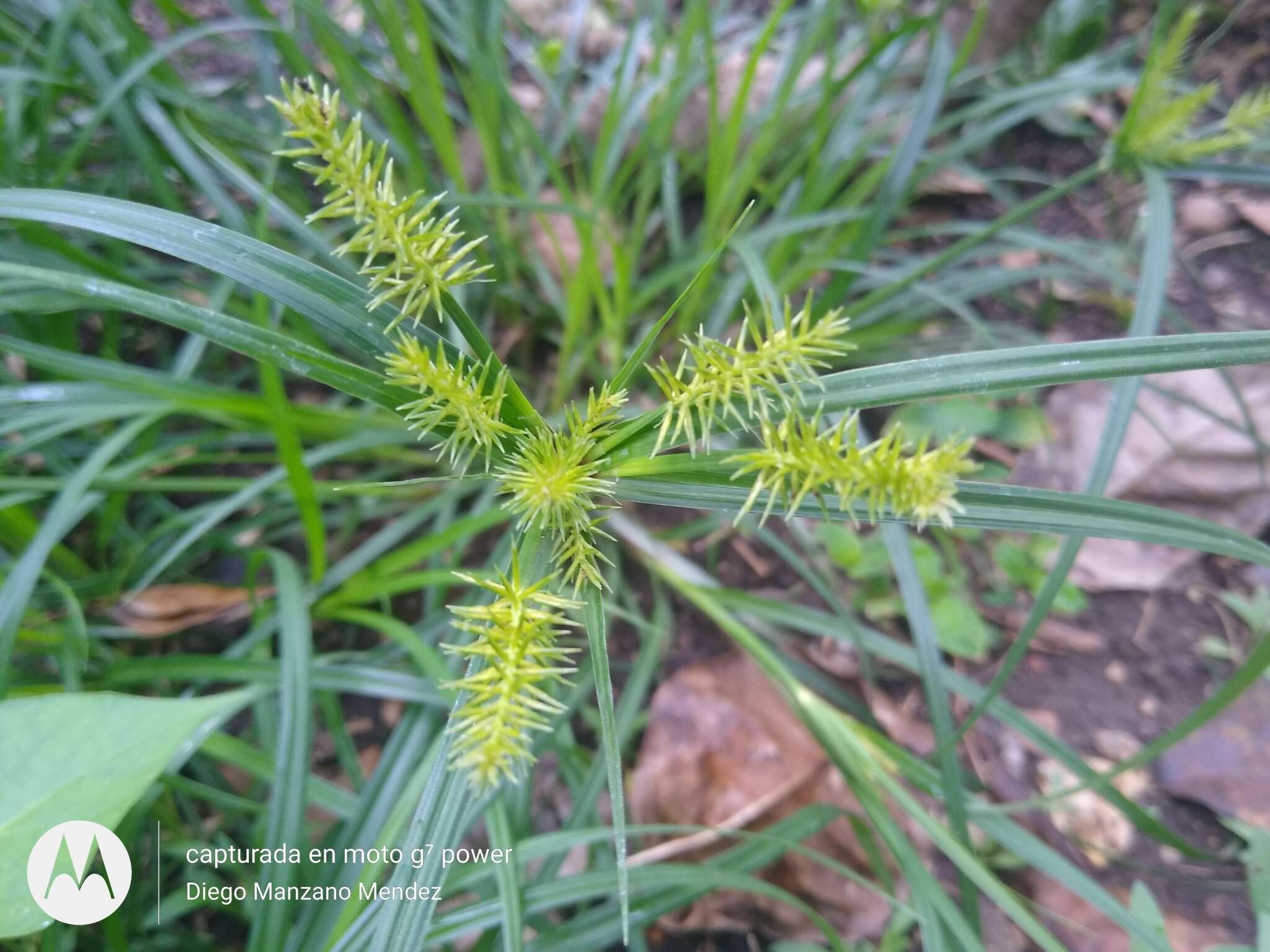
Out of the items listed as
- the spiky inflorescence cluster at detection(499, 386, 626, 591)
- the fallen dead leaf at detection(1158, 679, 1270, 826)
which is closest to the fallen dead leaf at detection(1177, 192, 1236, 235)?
the fallen dead leaf at detection(1158, 679, 1270, 826)

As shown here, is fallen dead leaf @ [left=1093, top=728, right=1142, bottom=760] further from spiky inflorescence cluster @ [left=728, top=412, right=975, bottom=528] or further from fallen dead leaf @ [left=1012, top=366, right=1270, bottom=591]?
spiky inflorescence cluster @ [left=728, top=412, right=975, bottom=528]

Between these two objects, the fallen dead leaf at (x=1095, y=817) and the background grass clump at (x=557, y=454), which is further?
the fallen dead leaf at (x=1095, y=817)

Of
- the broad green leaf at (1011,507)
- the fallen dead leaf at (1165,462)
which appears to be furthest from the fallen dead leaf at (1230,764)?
the broad green leaf at (1011,507)

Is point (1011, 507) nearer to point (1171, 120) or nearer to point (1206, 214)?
point (1171, 120)

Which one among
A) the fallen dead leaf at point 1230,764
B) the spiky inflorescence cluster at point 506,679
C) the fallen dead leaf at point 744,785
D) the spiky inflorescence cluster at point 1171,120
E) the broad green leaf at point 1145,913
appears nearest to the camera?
the spiky inflorescence cluster at point 506,679

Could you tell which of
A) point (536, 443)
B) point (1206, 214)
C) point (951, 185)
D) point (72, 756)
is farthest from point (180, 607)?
point (1206, 214)

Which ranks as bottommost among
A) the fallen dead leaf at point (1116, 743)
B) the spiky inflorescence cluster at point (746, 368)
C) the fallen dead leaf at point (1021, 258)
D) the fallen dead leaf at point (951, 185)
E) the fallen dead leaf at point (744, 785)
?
the fallen dead leaf at point (744, 785)

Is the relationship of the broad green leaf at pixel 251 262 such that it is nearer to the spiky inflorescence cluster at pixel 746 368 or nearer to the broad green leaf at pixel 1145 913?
the spiky inflorescence cluster at pixel 746 368
